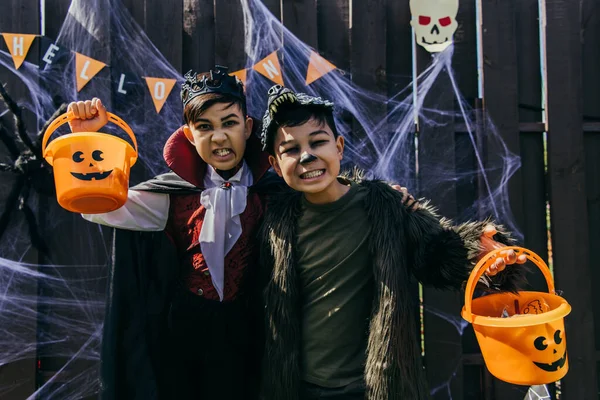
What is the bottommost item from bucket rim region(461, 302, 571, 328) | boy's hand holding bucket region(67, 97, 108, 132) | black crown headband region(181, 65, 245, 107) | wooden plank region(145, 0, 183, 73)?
bucket rim region(461, 302, 571, 328)

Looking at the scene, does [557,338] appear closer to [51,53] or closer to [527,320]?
[527,320]

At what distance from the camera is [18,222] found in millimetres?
2531

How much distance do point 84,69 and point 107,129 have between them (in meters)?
0.31

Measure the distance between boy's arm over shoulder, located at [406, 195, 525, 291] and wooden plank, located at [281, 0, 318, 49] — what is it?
119cm

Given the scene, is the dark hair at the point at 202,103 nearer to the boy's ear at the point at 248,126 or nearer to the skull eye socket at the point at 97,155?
the boy's ear at the point at 248,126

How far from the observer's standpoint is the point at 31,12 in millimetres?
2539

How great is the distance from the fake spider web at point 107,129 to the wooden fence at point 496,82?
0.23 feet

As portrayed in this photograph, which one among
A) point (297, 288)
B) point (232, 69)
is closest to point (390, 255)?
point (297, 288)

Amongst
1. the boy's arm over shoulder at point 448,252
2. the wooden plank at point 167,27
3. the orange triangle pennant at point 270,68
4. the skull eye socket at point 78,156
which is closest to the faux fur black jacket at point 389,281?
the boy's arm over shoulder at point 448,252

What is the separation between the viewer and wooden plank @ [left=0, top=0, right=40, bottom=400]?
2.51 meters

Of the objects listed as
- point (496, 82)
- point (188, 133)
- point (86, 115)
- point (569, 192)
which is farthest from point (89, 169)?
point (569, 192)

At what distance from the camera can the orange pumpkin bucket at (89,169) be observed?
5.77 feet

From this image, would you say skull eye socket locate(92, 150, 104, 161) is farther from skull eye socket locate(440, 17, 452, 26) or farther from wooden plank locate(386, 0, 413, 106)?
skull eye socket locate(440, 17, 452, 26)

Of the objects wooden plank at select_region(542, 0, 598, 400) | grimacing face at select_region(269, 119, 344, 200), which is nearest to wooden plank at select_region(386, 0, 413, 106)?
wooden plank at select_region(542, 0, 598, 400)
